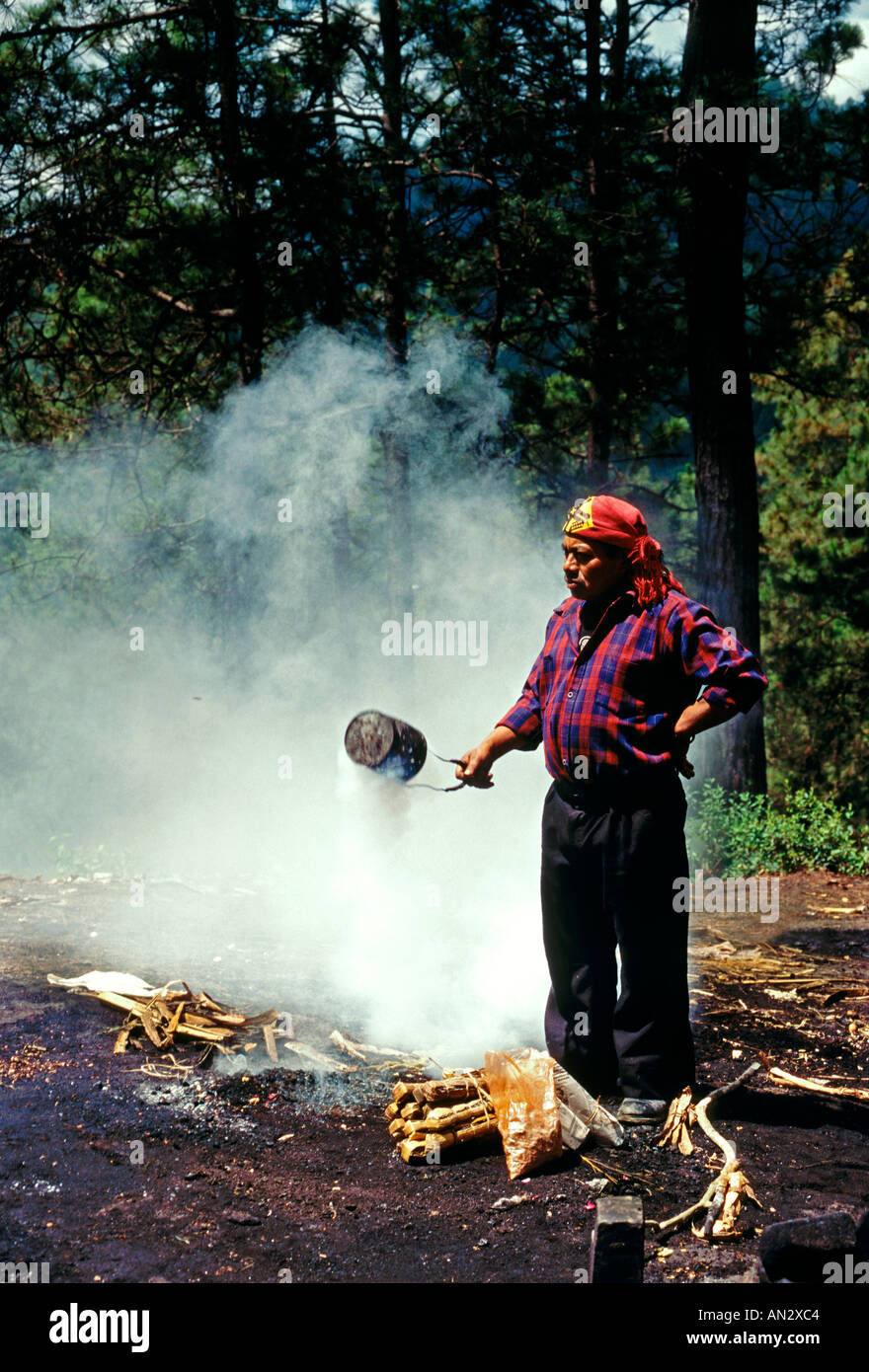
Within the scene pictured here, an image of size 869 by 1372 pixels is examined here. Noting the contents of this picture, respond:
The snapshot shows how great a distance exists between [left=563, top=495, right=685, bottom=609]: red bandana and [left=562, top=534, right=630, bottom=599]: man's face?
0.09 ft

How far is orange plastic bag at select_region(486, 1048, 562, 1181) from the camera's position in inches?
142

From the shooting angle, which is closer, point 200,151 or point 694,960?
point 694,960

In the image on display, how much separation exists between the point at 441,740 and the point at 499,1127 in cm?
539

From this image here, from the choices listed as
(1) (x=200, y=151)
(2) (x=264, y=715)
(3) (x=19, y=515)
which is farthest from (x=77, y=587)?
(1) (x=200, y=151)

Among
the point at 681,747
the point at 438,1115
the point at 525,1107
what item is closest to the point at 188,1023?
the point at 438,1115

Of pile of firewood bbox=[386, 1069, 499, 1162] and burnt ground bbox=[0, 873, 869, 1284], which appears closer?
burnt ground bbox=[0, 873, 869, 1284]

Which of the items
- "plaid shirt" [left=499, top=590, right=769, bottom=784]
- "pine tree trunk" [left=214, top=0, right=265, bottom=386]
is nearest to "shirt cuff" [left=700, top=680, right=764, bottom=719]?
"plaid shirt" [left=499, top=590, right=769, bottom=784]

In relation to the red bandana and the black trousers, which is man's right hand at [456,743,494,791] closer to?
the black trousers

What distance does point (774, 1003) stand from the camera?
5.38 metres

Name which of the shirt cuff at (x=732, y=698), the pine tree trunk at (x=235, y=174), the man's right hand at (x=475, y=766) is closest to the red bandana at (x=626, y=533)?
the shirt cuff at (x=732, y=698)

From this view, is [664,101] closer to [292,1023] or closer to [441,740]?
[441,740]

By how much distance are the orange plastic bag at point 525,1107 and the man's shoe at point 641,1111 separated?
1.10 ft

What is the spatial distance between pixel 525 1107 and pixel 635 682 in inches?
58.7

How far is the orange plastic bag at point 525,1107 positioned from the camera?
3.60 meters
